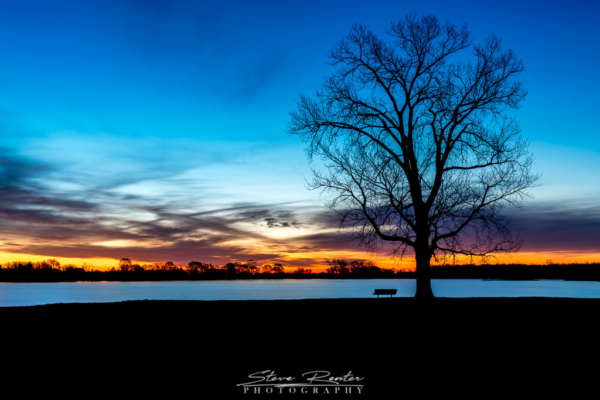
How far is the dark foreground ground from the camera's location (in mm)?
7434

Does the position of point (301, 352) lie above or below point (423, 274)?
below

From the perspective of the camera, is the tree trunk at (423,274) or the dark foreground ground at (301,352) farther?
the tree trunk at (423,274)

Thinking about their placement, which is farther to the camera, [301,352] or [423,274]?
[423,274]

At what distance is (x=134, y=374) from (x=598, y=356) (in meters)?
9.51

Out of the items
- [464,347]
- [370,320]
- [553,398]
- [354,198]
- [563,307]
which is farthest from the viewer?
[354,198]

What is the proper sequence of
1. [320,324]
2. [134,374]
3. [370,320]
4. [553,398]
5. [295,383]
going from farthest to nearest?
[370,320] → [320,324] → [134,374] → [295,383] → [553,398]

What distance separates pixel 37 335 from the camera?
11.8 m

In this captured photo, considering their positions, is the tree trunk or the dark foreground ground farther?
the tree trunk

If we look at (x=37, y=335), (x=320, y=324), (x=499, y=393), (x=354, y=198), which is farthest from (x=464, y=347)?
(x=354, y=198)

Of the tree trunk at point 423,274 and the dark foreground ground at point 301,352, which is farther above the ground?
the tree trunk at point 423,274

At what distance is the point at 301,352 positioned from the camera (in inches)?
382

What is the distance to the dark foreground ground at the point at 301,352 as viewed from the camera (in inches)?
293

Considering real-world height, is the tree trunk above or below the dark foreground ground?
above

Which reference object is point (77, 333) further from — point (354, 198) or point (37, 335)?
point (354, 198)
